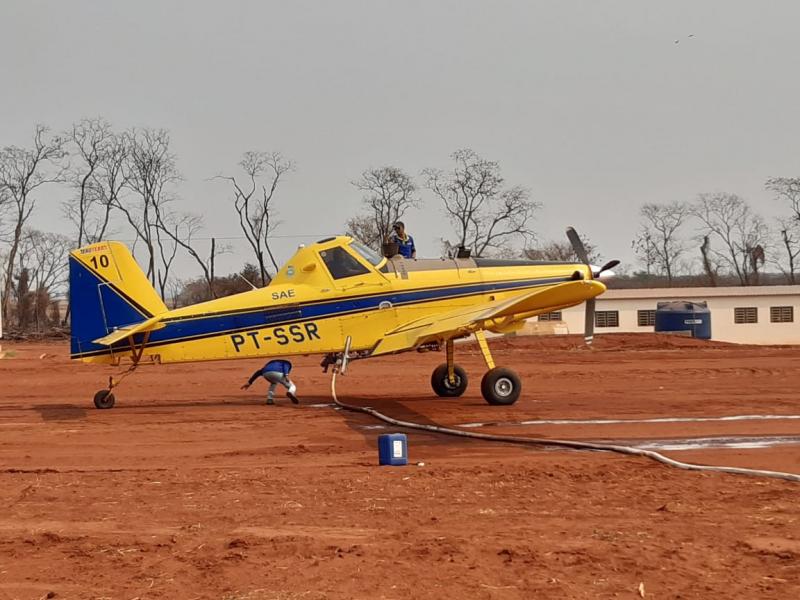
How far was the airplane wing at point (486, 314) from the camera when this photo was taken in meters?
14.1

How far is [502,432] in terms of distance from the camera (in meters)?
12.3

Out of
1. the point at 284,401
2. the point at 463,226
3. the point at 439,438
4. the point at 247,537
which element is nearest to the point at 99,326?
the point at 284,401

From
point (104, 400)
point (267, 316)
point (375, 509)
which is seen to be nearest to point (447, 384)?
point (267, 316)

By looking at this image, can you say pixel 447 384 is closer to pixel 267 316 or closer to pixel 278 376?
pixel 278 376

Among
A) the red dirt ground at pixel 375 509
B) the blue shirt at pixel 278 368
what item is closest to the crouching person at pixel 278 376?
the blue shirt at pixel 278 368

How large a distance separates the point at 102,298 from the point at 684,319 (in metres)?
32.4

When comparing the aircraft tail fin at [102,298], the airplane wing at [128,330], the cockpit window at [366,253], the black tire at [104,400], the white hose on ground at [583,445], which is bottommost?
the white hose on ground at [583,445]

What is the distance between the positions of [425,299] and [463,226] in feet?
136

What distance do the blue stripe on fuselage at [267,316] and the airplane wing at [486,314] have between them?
78 cm

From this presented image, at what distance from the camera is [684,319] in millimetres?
41438

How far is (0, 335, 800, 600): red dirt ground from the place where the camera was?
5.57 metres

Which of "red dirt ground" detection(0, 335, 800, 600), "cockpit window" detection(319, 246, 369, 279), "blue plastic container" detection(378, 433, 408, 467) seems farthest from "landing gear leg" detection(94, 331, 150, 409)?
"blue plastic container" detection(378, 433, 408, 467)

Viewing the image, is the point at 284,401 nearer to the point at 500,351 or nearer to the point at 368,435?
the point at 368,435

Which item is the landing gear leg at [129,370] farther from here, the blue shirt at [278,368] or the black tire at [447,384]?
the black tire at [447,384]
